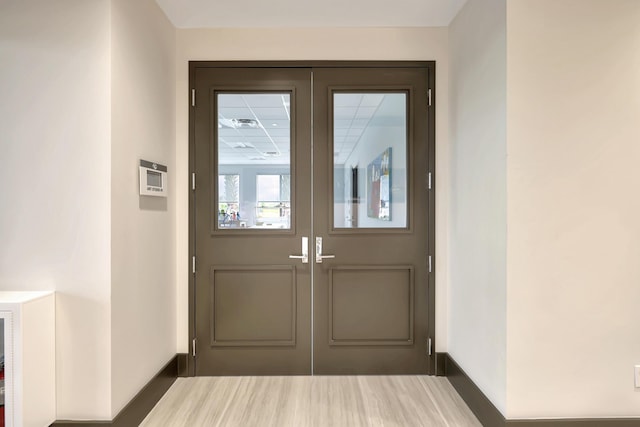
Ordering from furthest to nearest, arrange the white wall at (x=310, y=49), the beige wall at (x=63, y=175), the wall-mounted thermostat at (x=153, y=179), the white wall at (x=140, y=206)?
the white wall at (x=310, y=49)
the wall-mounted thermostat at (x=153, y=179)
the white wall at (x=140, y=206)
the beige wall at (x=63, y=175)

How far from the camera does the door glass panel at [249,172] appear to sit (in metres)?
3.14

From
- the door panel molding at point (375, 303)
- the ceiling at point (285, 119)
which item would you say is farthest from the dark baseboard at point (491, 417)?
the ceiling at point (285, 119)

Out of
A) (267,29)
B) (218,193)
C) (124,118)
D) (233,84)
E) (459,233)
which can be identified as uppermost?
(267,29)

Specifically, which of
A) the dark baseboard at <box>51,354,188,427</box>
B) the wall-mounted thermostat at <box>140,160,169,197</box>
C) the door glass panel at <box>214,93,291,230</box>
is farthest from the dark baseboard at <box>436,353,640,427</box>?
the wall-mounted thermostat at <box>140,160,169,197</box>

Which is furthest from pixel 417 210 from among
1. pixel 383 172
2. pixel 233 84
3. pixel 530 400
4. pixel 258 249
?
pixel 233 84

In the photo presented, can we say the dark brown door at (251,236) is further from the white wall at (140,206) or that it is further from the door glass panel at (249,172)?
the white wall at (140,206)

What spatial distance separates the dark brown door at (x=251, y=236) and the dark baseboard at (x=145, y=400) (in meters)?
0.19

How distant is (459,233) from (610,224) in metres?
0.91

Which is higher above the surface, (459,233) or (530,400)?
(459,233)

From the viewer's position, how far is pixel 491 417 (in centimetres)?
229

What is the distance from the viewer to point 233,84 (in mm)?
3125

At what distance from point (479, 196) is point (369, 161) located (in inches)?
36.6

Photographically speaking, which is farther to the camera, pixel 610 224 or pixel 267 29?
pixel 267 29

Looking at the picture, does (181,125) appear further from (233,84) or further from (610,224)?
(610,224)
